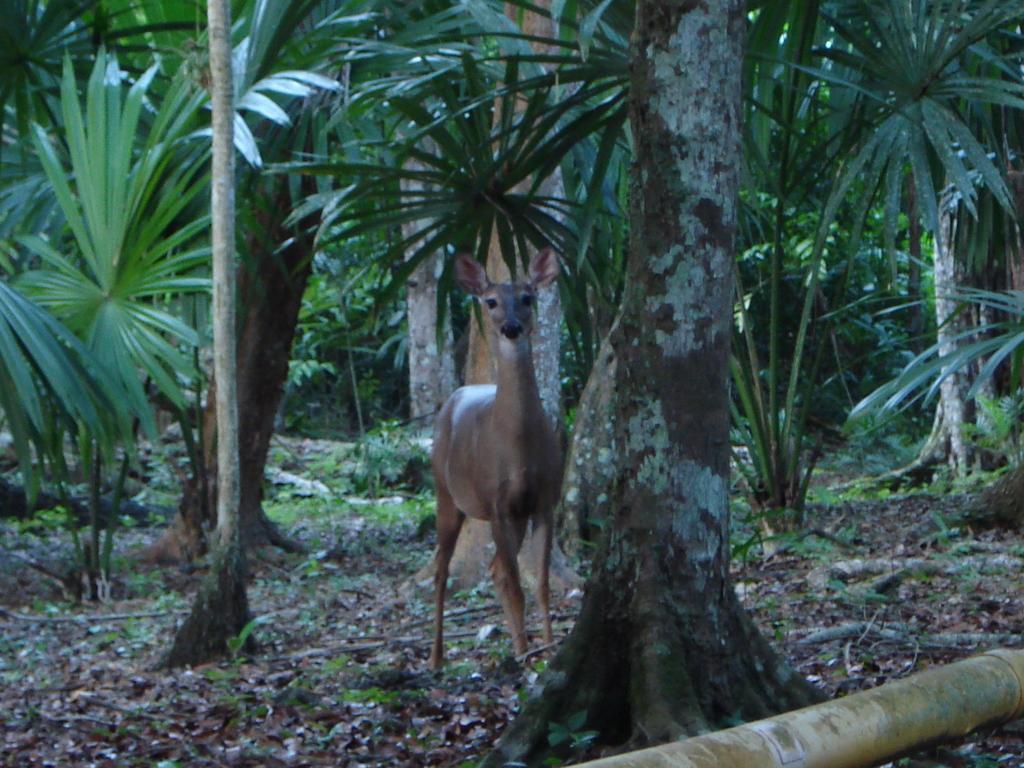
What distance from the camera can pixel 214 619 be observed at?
22.4ft

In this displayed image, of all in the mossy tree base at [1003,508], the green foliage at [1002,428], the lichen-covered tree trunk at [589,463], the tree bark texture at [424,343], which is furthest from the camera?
A: the tree bark texture at [424,343]

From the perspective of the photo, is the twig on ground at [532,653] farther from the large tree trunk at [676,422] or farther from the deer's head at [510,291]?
the large tree trunk at [676,422]

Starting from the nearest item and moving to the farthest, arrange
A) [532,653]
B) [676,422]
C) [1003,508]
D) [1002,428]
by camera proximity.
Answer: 1. [676,422]
2. [532,653]
3. [1003,508]
4. [1002,428]

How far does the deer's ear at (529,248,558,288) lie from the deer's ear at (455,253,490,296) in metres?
0.25

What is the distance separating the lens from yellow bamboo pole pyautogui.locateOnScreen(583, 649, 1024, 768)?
293 centimetres

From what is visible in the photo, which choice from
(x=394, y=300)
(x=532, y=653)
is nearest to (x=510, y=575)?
(x=532, y=653)

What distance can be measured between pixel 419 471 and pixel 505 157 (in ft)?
36.8

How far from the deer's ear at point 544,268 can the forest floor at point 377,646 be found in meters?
1.66

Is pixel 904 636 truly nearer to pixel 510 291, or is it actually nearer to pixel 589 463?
pixel 510 291

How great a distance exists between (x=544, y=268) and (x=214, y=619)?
2.45 meters

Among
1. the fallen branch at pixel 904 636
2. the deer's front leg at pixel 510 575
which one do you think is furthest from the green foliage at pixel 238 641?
the fallen branch at pixel 904 636

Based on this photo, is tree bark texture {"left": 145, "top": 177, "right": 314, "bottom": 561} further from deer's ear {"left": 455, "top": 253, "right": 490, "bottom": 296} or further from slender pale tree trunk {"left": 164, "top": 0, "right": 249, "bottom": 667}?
deer's ear {"left": 455, "top": 253, "right": 490, "bottom": 296}

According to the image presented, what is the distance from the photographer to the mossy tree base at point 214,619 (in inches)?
267

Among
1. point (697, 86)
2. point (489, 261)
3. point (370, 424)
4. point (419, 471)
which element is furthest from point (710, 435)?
point (370, 424)
